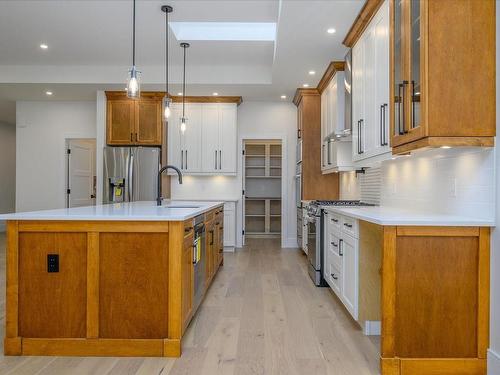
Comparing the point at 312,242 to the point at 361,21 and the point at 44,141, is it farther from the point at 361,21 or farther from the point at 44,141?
the point at 44,141

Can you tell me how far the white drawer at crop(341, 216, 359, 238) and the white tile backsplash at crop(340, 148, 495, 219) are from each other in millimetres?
556

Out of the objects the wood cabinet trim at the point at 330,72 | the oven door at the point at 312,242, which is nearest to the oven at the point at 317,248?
the oven door at the point at 312,242

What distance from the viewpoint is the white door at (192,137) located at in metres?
6.57

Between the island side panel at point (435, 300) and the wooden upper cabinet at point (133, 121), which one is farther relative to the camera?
the wooden upper cabinet at point (133, 121)

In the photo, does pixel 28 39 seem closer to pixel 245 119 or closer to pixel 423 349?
pixel 245 119

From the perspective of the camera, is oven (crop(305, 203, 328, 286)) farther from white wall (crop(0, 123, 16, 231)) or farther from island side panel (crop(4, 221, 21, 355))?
white wall (crop(0, 123, 16, 231))

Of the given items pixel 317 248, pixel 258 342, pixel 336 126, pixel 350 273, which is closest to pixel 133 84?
pixel 258 342

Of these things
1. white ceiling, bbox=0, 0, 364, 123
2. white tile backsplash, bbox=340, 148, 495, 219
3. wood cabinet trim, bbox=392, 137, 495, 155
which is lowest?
white tile backsplash, bbox=340, 148, 495, 219

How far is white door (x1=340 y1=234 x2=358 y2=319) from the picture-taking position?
9.27 feet

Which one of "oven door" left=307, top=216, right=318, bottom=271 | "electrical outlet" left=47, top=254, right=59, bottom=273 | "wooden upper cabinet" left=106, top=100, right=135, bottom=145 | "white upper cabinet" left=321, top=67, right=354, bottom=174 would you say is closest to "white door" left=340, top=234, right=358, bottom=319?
"oven door" left=307, top=216, right=318, bottom=271

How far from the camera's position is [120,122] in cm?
629

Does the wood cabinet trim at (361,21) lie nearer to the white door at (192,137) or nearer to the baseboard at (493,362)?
the baseboard at (493,362)

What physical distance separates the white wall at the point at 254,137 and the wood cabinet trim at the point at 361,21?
9.30 feet

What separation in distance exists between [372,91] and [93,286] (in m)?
2.72
